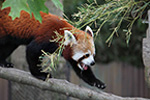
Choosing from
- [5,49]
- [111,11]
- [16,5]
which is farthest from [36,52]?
[16,5]

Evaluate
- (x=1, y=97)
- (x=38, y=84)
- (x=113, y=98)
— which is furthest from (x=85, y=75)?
(x=1, y=97)

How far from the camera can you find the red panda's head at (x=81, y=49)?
2568 mm

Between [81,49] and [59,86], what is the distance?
1.43 ft

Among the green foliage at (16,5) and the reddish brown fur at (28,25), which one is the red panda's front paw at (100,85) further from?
the green foliage at (16,5)

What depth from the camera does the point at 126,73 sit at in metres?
6.47

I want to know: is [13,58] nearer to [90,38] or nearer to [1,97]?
[1,97]

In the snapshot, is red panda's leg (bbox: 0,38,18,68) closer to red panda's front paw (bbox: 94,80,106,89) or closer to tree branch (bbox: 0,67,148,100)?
tree branch (bbox: 0,67,148,100)

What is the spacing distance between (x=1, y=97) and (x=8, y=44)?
213 cm

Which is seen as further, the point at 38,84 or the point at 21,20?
the point at 21,20

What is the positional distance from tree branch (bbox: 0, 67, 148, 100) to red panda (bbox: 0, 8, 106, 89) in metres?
0.11

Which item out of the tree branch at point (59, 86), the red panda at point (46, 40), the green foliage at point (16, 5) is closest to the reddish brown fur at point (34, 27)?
the red panda at point (46, 40)

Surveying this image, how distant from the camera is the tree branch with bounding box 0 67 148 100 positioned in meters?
2.17

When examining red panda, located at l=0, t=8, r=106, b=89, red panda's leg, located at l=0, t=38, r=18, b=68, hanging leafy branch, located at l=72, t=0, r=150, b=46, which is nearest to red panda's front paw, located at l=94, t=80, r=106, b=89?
red panda, located at l=0, t=8, r=106, b=89

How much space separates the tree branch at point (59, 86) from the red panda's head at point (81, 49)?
32cm
